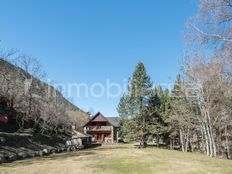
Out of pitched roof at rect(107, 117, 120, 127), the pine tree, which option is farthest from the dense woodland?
pitched roof at rect(107, 117, 120, 127)

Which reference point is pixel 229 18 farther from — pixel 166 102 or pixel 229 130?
pixel 166 102

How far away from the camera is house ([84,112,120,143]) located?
6569 cm

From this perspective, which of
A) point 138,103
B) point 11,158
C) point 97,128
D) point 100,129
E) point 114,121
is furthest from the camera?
point 114,121

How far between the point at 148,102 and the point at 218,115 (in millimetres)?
15991

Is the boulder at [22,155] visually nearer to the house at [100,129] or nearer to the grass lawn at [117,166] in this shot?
the grass lawn at [117,166]

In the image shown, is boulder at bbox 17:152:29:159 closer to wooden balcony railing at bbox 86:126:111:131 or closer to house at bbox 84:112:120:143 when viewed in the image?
house at bbox 84:112:120:143

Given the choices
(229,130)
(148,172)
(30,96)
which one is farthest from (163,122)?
(148,172)

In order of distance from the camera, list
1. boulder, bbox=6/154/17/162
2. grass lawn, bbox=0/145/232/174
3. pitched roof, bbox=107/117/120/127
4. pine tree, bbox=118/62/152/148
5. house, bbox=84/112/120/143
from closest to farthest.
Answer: grass lawn, bbox=0/145/232/174 < boulder, bbox=6/154/17/162 < pine tree, bbox=118/62/152/148 < house, bbox=84/112/120/143 < pitched roof, bbox=107/117/120/127

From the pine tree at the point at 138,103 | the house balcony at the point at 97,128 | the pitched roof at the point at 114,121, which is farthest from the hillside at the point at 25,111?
the pitched roof at the point at 114,121

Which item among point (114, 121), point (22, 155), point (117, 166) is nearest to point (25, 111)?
point (22, 155)

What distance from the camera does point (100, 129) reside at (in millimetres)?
65875

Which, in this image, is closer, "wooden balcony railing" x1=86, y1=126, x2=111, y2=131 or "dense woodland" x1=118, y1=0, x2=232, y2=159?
"dense woodland" x1=118, y1=0, x2=232, y2=159

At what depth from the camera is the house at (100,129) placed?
65.7 m

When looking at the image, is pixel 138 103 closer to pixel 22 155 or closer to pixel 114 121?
pixel 22 155
